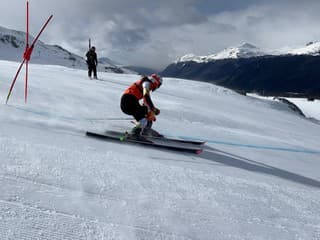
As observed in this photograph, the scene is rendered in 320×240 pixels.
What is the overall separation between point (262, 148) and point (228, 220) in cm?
473

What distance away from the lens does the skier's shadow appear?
5.77 metres

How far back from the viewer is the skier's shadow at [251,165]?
227 inches

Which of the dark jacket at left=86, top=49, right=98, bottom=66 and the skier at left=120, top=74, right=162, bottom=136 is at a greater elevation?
the dark jacket at left=86, top=49, right=98, bottom=66

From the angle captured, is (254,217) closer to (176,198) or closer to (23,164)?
(176,198)

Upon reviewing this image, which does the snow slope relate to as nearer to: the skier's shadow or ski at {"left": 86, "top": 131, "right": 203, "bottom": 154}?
the skier's shadow

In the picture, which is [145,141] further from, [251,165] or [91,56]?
[91,56]

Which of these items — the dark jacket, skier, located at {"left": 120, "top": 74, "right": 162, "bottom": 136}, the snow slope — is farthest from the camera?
the dark jacket

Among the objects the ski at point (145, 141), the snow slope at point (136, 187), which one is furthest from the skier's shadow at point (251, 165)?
the ski at point (145, 141)

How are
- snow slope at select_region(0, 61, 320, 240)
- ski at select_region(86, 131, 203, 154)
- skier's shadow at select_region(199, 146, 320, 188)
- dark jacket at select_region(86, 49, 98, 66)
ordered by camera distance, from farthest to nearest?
dark jacket at select_region(86, 49, 98, 66)
ski at select_region(86, 131, 203, 154)
skier's shadow at select_region(199, 146, 320, 188)
snow slope at select_region(0, 61, 320, 240)

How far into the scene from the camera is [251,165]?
6223 mm

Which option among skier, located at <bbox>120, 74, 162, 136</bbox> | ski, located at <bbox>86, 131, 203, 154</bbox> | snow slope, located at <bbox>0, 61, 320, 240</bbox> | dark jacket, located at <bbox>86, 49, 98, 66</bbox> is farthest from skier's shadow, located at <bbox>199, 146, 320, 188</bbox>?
dark jacket, located at <bbox>86, 49, 98, 66</bbox>

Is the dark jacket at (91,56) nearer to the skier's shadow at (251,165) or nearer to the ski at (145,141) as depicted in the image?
the ski at (145,141)

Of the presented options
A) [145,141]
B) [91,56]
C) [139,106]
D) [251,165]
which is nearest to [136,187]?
[145,141]

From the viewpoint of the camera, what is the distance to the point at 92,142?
585 centimetres
